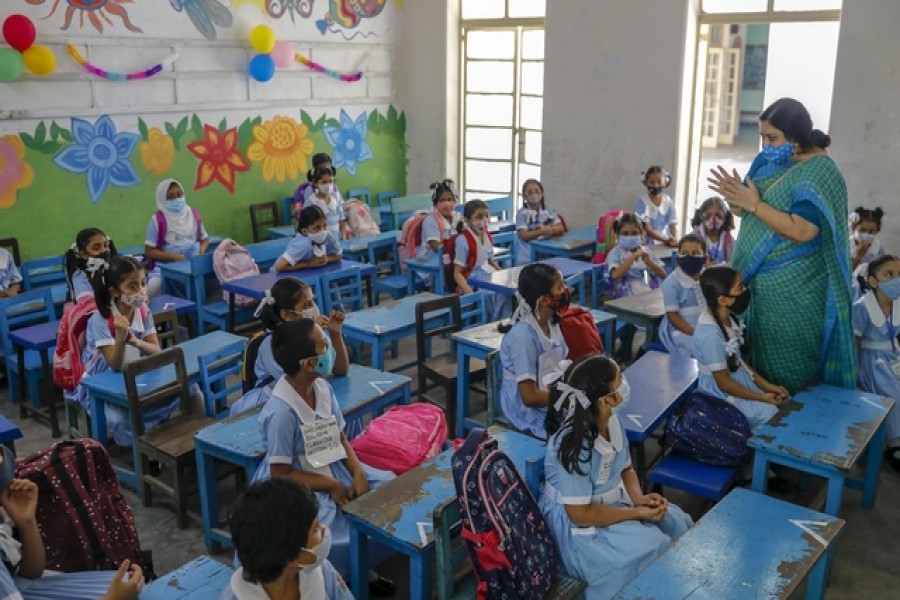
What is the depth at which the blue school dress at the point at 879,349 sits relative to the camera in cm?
439

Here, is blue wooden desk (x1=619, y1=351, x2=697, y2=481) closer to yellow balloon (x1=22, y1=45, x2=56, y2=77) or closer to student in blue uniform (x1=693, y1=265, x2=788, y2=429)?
student in blue uniform (x1=693, y1=265, x2=788, y2=429)

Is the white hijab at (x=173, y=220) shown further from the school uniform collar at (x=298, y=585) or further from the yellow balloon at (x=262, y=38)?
the school uniform collar at (x=298, y=585)

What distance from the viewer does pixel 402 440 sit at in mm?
3543

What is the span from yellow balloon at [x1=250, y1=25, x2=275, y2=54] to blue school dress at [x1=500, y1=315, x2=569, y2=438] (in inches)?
227

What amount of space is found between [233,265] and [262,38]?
3.22 meters

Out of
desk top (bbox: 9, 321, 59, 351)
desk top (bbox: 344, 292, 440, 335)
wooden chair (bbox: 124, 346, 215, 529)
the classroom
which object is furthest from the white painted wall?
wooden chair (bbox: 124, 346, 215, 529)

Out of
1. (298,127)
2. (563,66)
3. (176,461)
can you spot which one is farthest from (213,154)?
(176,461)

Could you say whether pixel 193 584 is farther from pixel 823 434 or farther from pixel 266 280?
pixel 266 280

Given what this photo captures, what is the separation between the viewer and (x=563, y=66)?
886cm

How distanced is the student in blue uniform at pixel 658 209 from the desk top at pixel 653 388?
10.4 ft

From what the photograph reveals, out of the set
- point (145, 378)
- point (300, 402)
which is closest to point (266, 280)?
point (145, 378)

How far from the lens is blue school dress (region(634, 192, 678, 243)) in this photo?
734cm

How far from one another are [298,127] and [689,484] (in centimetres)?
689

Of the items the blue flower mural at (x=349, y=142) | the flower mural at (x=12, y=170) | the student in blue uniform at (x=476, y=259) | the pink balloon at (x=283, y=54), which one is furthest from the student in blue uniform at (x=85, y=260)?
the blue flower mural at (x=349, y=142)
